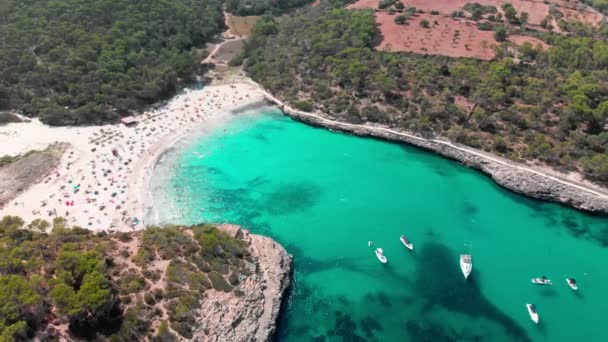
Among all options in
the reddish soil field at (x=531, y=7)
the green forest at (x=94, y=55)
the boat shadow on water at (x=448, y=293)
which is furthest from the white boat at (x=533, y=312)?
the reddish soil field at (x=531, y=7)

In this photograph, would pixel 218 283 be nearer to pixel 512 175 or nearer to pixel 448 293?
pixel 448 293

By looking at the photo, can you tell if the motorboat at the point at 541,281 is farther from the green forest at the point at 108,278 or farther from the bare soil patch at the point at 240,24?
the bare soil patch at the point at 240,24

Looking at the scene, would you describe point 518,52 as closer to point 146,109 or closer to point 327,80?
point 327,80

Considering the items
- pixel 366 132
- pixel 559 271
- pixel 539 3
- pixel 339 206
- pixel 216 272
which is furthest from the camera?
pixel 539 3

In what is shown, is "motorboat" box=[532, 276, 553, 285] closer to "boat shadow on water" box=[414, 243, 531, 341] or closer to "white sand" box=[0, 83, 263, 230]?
"boat shadow on water" box=[414, 243, 531, 341]

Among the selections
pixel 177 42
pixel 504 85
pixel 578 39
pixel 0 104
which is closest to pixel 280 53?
pixel 177 42

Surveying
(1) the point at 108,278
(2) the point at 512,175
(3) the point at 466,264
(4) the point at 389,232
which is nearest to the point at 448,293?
(3) the point at 466,264

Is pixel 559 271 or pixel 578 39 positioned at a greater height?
pixel 578 39

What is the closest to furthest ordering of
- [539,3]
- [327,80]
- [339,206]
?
[339,206], [327,80], [539,3]

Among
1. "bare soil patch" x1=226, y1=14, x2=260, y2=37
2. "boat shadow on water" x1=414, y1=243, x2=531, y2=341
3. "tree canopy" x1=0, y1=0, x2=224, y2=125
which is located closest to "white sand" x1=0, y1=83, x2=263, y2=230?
"tree canopy" x1=0, y1=0, x2=224, y2=125
